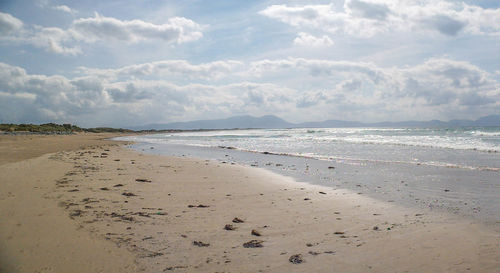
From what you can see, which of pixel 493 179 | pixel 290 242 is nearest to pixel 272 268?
Result: pixel 290 242

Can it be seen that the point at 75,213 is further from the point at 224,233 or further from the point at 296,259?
the point at 296,259

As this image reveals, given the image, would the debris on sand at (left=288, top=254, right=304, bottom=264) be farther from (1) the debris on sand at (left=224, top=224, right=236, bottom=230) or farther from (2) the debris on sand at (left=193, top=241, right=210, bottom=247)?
(1) the debris on sand at (left=224, top=224, right=236, bottom=230)

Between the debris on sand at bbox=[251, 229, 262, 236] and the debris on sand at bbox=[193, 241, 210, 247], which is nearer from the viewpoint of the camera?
the debris on sand at bbox=[193, 241, 210, 247]

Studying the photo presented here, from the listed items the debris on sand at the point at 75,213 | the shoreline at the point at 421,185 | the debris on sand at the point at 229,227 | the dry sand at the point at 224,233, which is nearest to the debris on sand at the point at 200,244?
the dry sand at the point at 224,233

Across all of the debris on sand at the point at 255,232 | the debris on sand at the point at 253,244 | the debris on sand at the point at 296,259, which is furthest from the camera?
the debris on sand at the point at 255,232

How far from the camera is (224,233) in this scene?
5398mm

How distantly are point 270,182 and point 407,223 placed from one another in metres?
5.31

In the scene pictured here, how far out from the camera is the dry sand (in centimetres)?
415

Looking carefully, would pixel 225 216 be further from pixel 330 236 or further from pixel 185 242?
pixel 330 236

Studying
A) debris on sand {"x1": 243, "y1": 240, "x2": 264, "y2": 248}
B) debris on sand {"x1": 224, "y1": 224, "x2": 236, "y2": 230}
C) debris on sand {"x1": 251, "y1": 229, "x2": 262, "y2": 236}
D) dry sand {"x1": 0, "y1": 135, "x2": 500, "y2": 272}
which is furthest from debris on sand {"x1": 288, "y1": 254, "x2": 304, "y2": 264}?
debris on sand {"x1": 224, "y1": 224, "x2": 236, "y2": 230}

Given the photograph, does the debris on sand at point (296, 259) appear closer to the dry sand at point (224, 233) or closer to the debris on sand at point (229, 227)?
the dry sand at point (224, 233)

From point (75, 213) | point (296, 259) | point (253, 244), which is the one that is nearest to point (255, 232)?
point (253, 244)

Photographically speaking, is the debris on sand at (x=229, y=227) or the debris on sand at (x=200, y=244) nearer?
the debris on sand at (x=200, y=244)

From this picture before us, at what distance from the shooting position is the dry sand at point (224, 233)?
415 centimetres
